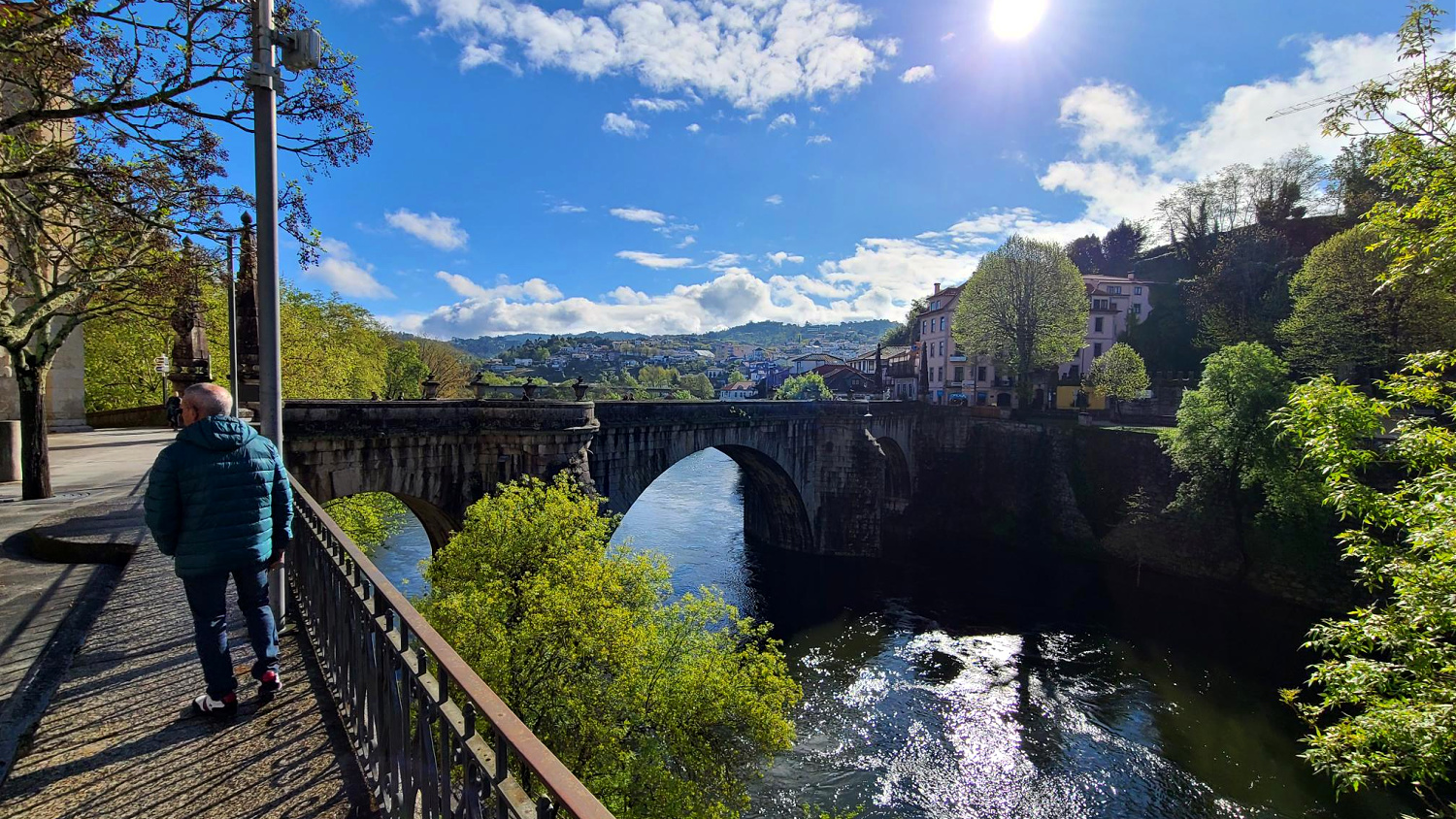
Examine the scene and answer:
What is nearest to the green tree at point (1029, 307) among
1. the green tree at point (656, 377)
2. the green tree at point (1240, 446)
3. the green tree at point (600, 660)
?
the green tree at point (1240, 446)

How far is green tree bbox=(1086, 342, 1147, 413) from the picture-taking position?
4291 cm

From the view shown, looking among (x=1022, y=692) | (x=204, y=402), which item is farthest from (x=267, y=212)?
(x=1022, y=692)

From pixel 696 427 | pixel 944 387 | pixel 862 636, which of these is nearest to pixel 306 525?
pixel 696 427

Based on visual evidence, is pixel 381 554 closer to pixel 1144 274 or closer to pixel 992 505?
pixel 992 505

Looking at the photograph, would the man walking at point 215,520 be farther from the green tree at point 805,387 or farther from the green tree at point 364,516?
the green tree at point 805,387

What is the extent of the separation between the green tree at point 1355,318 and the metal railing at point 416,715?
3854cm

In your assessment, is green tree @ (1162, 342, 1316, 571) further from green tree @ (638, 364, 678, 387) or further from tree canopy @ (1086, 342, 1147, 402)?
green tree @ (638, 364, 678, 387)

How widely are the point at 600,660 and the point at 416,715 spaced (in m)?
8.39

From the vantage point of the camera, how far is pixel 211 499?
3859 mm

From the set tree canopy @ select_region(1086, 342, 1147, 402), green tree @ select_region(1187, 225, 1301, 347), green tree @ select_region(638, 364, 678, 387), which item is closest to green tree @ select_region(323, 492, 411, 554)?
tree canopy @ select_region(1086, 342, 1147, 402)

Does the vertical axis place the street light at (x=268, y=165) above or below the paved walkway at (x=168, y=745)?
above

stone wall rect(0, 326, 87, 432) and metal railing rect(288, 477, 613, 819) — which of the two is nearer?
metal railing rect(288, 477, 613, 819)

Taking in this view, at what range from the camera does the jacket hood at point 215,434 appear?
3.80 m

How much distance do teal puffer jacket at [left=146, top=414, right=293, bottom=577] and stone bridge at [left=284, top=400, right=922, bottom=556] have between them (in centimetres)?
995
